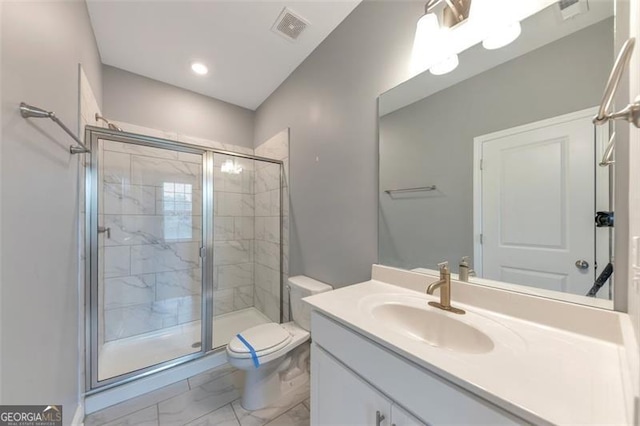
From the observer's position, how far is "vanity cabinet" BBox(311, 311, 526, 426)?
55 cm

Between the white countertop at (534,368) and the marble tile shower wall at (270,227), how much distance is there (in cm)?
156

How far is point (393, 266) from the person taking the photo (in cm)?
132

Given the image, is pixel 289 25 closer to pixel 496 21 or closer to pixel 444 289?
pixel 496 21

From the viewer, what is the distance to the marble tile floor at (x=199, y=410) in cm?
138

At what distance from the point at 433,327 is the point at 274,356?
97 centimetres

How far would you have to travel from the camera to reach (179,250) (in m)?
2.43

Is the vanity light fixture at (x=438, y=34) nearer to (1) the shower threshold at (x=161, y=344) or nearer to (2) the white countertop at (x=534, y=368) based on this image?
(2) the white countertop at (x=534, y=368)

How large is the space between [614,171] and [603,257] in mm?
279

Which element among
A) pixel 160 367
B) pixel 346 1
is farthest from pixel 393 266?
pixel 160 367

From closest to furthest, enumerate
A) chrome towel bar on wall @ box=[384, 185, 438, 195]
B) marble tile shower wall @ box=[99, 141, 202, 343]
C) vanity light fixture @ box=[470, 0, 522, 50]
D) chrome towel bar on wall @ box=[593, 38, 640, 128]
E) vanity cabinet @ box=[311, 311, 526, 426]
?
chrome towel bar on wall @ box=[593, 38, 640, 128]
vanity cabinet @ box=[311, 311, 526, 426]
vanity light fixture @ box=[470, 0, 522, 50]
chrome towel bar on wall @ box=[384, 185, 438, 195]
marble tile shower wall @ box=[99, 141, 202, 343]

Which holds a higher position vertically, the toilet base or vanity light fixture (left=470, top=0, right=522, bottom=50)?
vanity light fixture (left=470, top=0, right=522, bottom=50)

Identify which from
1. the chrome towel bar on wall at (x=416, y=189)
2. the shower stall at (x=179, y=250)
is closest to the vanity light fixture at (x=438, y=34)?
the chrome towel bar on wall at (x=416, y=189)

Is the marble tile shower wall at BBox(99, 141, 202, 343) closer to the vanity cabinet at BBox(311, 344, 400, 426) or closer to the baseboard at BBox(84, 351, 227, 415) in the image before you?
the baseboard at BBox(84, 351, 227, 415)

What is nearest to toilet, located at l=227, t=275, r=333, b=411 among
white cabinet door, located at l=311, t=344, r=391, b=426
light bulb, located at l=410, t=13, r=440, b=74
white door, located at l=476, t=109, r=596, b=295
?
white cabinet door, located at l=311, t=344, r=391, b=426
